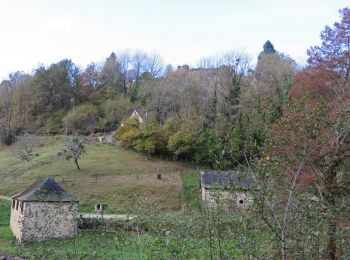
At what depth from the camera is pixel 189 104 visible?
5397 cm

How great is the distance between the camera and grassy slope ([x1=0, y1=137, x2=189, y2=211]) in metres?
36.2

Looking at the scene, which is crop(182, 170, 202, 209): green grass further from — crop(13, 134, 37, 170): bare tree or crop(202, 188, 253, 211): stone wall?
crop(202, 188, 253, 211): stone wall

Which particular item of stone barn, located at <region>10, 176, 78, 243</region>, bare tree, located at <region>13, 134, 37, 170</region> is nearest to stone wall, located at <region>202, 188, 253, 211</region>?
stone barn, located at <region>10, 176, 78, 243</region>

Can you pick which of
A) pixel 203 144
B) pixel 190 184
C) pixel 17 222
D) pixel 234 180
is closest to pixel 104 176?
pixel 190 184

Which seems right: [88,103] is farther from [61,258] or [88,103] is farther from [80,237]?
[61,258]

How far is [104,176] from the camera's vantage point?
138 feet

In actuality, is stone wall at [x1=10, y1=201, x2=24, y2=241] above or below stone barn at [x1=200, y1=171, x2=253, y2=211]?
below

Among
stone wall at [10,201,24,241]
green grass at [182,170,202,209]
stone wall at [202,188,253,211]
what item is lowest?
stone wall at [10,201,24,241]

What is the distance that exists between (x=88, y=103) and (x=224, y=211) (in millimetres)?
59714

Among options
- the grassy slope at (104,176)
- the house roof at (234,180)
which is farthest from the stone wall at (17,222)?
the house roof at (234,180)

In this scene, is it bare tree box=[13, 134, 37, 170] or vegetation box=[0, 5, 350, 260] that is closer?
vegetation box=[0, 5, 350, 260]

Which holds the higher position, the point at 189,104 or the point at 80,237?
the point at 189,104

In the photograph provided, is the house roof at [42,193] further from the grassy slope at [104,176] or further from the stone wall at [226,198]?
the stone wall at [226,198]

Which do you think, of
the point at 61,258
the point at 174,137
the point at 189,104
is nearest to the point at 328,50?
the point at 61,258
